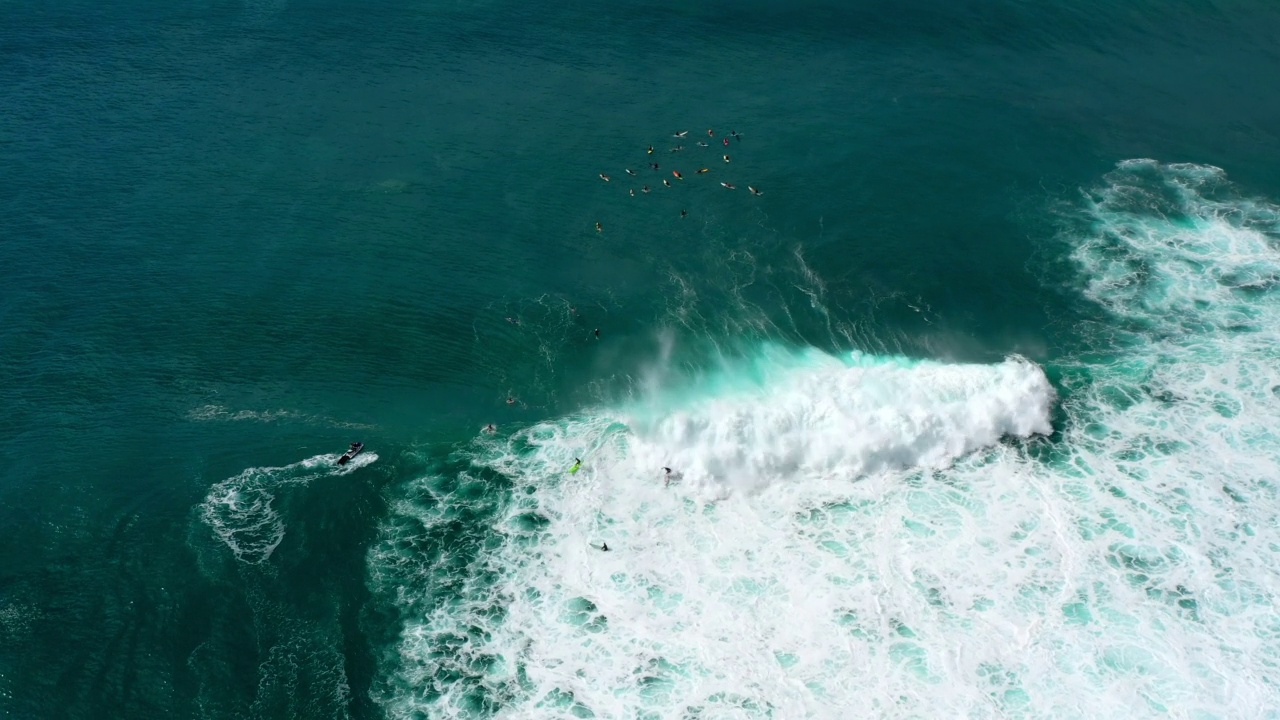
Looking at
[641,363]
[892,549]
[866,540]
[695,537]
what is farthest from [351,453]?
[892,549]

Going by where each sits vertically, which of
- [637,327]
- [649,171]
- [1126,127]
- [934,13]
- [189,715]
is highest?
[934,13]

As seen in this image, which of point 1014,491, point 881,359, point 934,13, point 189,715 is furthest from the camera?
point 934,13

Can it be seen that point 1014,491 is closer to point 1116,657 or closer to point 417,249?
point 1116,657

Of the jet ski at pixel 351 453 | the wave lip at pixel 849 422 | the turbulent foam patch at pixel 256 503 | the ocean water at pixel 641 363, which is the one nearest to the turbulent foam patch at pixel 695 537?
the wave lip at pixel 849 422

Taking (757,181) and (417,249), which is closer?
(417,249)

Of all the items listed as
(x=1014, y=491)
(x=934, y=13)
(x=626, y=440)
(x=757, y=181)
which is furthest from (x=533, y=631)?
(x=934, y=13)

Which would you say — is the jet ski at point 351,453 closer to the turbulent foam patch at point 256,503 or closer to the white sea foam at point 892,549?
the turbulent foam patch at point 256,503
